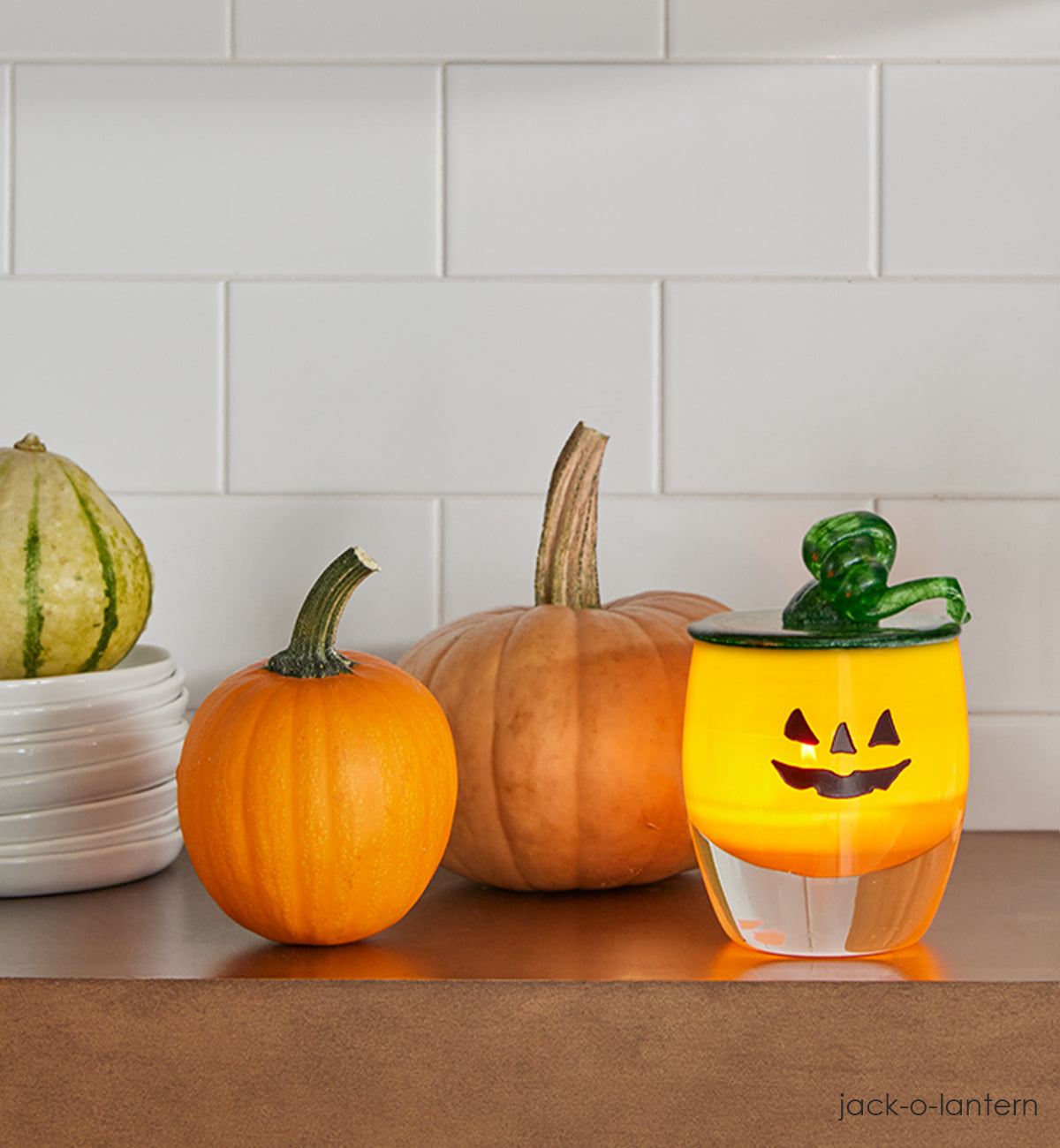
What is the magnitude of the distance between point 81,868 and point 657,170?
0.66m

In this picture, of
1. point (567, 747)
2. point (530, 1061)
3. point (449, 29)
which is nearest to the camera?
point (530, 1061)

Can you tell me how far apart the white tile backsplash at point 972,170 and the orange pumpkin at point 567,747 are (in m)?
0.40

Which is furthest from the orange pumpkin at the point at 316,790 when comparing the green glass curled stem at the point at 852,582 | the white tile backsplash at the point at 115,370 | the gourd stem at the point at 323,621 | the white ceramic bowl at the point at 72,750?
the white tile backsplash at the point at 115,370

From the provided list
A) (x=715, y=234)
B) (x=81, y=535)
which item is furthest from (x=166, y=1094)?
(x=715, y=234)

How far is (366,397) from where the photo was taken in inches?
35.8

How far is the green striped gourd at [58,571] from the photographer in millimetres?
707

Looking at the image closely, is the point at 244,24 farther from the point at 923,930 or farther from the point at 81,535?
the point at 923,930

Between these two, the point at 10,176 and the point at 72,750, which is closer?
the point at 72,750

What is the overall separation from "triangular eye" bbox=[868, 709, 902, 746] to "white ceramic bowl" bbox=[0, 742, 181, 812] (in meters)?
0.46

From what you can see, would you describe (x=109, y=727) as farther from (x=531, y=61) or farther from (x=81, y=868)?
(x=531, y=61)

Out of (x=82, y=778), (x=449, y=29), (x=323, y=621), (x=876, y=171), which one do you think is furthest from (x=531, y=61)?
(x=82, y=778)

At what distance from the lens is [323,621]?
0.63m

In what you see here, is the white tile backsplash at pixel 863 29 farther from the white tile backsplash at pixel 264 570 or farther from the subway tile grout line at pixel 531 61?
the white tile backsplash at pixel 264 570

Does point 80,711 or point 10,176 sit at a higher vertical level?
point 10,176
